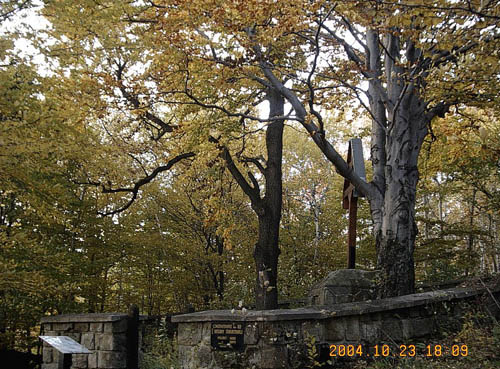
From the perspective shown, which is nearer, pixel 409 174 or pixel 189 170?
pixel 409 174

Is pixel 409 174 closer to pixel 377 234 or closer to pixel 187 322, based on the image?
pixel 377 234

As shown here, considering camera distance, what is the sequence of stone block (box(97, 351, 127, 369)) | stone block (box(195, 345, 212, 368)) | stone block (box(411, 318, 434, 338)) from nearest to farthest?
stone block (box(195, 345, 212, 368)), stone block (box(411, 318, 434, 338)), stone block (box(97, 351, 127, 369))

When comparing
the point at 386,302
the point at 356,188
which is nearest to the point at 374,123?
the point at 356,188

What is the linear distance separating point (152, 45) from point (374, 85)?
4141 millimetres

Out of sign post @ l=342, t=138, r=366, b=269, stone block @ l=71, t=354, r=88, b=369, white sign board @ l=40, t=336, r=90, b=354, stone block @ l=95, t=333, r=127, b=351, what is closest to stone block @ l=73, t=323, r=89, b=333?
stone block @ l=95, t=333, r=127, b=351

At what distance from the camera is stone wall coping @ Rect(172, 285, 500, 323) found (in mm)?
5590

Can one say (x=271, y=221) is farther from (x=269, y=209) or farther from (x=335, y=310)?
(x=335, y=310)

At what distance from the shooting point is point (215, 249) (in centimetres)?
1448

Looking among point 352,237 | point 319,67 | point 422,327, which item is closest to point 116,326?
point 352,237

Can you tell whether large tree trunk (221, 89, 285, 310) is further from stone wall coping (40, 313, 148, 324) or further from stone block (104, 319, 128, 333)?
stone wall coping (40, 313, 148, 324)

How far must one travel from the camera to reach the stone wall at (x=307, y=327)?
5527 millimetres

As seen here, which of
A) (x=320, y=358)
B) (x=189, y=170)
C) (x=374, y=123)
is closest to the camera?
(x=320, y=358)

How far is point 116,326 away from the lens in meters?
7.42

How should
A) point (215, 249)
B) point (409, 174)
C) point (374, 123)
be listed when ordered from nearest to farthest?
point (409, 174)
point (374, 123)
point (215, 249)
